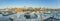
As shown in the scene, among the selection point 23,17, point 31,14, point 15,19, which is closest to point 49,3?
point 31,14

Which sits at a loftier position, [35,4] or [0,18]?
[35,4]

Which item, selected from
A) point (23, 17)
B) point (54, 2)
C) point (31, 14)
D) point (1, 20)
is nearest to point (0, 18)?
point (1, 20)

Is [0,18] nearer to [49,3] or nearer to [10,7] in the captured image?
[10,7]

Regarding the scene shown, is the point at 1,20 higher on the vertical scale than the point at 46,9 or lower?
lower

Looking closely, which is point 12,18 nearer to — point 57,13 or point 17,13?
point 17,13

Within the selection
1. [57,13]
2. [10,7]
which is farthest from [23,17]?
[57,13]
